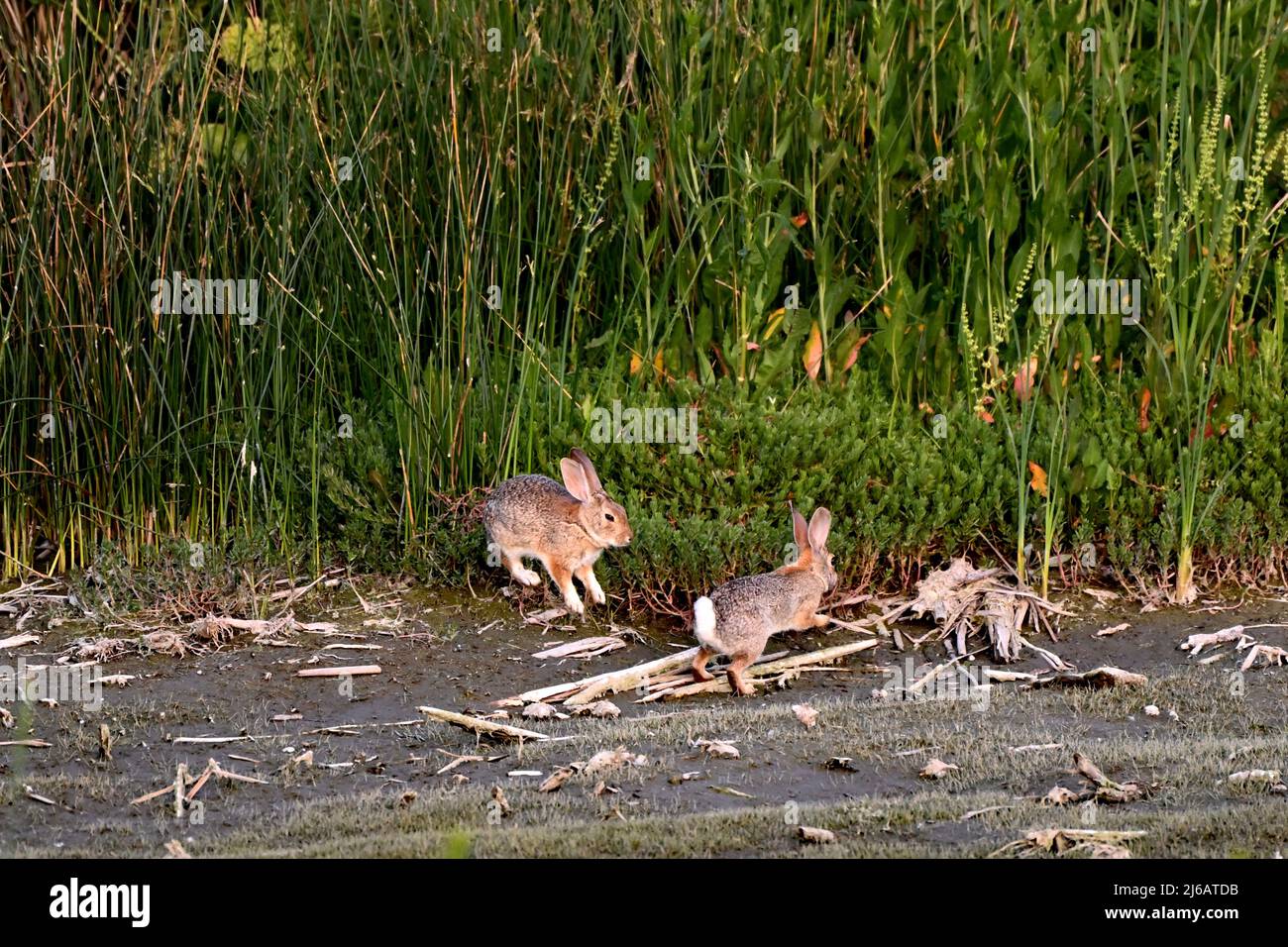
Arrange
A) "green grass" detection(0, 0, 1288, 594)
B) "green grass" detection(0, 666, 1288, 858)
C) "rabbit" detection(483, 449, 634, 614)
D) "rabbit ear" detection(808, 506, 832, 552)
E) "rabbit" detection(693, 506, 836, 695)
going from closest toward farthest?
"green grass" detection(0, 666, 1288, 858) < "rabbit" detection(693, 506, 836, 695) < "rabbit ear" detection(808, 506, 832, 552) < "rabbit" detection(483, 449, 634, 614) < "green grass" detection(0, 0, 1288, 594)

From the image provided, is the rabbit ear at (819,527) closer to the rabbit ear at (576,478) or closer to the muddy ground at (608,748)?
the muddy ground at (608,748)

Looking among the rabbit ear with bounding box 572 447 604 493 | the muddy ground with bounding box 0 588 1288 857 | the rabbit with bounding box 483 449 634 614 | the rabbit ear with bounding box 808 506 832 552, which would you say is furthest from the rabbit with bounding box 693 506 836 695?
the rabbit ear with bounding box 572 447 604 493

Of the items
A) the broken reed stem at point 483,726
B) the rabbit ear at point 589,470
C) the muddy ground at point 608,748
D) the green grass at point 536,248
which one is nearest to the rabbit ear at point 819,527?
the muddy ground at point 608,748

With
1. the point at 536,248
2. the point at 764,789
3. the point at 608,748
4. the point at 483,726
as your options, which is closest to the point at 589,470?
the point at 536,248

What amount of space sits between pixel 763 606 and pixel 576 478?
1.01 metres

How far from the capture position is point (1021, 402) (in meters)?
7.50

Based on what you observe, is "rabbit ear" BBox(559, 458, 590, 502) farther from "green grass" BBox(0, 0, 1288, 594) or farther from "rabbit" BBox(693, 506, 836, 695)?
"rabbit" BBox(693, 506, 836, 695)

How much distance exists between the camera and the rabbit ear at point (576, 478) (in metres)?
6.83

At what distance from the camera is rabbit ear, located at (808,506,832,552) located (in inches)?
259

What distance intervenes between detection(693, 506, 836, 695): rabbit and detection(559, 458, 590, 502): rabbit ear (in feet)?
2.44

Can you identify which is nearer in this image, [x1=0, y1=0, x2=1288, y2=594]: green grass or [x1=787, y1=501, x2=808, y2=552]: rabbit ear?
[x1=787, y1=501, x2=808, y2=552]: rabbit ear

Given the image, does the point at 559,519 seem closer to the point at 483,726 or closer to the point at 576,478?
the point at 576,478

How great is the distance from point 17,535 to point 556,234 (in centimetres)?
273

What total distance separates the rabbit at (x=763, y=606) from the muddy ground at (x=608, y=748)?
18 centimetres
